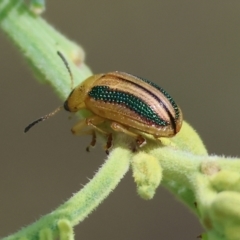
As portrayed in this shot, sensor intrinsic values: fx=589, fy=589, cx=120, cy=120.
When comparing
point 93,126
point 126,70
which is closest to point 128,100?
point 93,126

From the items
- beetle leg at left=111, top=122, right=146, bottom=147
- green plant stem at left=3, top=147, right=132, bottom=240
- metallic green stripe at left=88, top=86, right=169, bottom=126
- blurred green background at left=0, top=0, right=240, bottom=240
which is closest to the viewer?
green plant stem at left=3, top=147, right=132, bottom=240

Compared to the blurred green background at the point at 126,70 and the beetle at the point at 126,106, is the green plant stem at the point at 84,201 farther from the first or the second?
the blurred green background at the point at 126,70

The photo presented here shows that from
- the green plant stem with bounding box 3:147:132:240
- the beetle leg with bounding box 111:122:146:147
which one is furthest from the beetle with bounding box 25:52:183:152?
the green plant stem with bounding box 3:147:132:240

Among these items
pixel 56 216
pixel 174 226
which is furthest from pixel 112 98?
pixel 174 226

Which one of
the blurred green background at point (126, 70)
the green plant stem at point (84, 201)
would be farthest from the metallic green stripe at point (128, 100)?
the blurred green background at point (126, 70)

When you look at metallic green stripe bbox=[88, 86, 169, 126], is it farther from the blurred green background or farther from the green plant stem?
the blurred green background

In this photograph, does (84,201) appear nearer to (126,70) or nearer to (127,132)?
(127,132)

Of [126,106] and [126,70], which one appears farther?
[126,70]
